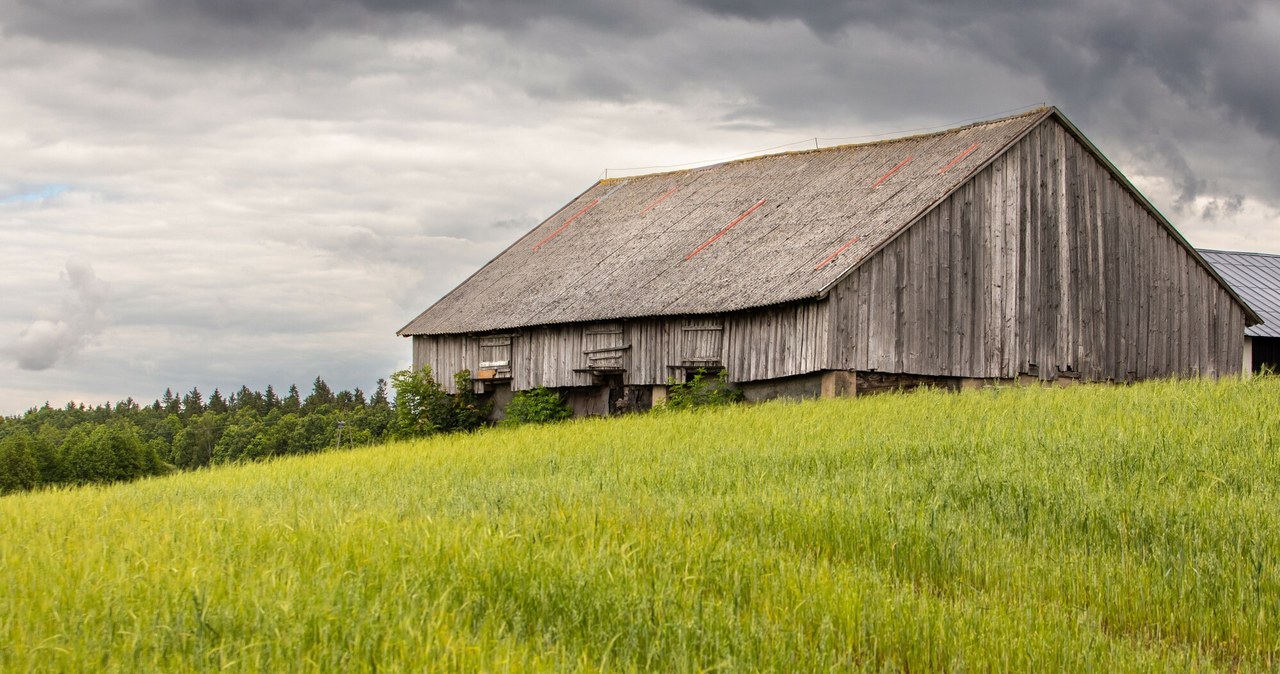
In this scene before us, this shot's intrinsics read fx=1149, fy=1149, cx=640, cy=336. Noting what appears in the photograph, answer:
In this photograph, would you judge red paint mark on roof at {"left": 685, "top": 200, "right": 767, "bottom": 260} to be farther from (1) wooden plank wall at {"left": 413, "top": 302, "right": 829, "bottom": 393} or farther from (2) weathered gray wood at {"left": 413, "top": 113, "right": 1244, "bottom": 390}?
(1) wooden plank wall at {"left": 413, "top": 302, "right": 829, "bottom": 393}

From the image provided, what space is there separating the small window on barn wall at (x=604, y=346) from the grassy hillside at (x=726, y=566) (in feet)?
41.1

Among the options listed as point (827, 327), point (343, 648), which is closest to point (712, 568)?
point (343, 648)

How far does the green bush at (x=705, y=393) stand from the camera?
22.3 m

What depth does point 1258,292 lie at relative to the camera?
114 feet

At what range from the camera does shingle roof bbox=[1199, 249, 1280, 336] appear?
3244 cm

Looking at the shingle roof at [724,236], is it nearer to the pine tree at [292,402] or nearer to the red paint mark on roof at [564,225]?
the red paint mark on roof at [564,225]

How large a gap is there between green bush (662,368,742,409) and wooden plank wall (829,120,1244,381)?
8.95 feet

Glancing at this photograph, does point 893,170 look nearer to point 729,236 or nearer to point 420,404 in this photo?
point 729,236

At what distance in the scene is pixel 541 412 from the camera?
88.2ft

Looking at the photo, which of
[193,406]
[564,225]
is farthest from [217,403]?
[564,225]

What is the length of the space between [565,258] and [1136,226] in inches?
552

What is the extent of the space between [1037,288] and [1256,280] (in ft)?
55.9

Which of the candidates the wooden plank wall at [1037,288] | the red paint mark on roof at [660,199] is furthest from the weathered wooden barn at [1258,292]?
the red paint mark on roof at [660,199]

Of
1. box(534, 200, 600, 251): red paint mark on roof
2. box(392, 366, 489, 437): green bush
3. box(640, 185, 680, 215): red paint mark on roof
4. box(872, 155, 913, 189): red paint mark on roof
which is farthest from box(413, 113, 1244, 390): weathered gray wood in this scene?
box(534, 200, 600, 251): red paint mark on roof
